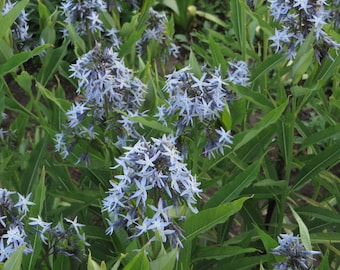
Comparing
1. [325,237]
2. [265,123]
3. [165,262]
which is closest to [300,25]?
[265,123]

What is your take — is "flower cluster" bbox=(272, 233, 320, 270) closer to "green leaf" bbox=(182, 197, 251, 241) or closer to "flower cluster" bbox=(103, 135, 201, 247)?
"green leaf" bbox=(182, 197, 251, 241)

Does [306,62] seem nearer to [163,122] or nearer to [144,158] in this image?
[163,122]

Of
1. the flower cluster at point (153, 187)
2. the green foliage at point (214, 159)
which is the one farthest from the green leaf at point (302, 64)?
the flower cluster at point (153, 187)

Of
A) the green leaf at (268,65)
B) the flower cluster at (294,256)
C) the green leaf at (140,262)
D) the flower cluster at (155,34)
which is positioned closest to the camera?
the green leaf at (140,262)

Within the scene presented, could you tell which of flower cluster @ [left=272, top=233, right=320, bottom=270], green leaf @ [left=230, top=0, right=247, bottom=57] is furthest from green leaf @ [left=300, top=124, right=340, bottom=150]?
flower cluster @ [left=272, top=233, right=320, bottom=270]

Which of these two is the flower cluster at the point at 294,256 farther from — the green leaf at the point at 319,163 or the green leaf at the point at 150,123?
the green leaf at the point at 319,163

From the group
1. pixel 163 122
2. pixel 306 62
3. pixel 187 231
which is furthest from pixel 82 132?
pixel 306 62
